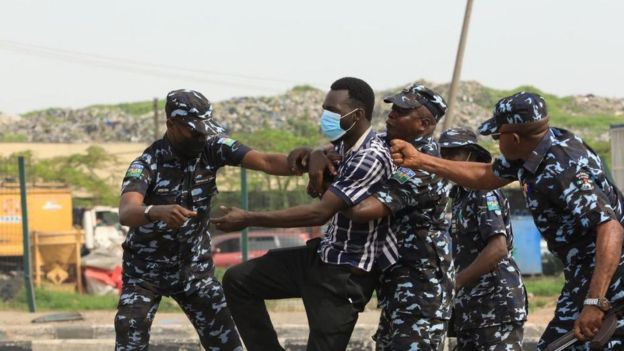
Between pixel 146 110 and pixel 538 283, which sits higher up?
pixel 538 283

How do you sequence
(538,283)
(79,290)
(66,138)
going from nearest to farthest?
(79,290) < (538,283) < (66,138)

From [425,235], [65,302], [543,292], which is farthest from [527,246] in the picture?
[425,235]

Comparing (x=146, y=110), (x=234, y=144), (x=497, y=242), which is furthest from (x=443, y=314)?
(x=146, y=110)

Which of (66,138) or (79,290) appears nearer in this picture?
(79,290)

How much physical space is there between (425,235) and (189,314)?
193 centimetres

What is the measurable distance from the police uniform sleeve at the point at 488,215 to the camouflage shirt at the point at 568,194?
1321 millimetres

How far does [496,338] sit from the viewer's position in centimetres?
694

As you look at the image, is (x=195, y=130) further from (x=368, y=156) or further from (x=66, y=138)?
(x=66, y=138)

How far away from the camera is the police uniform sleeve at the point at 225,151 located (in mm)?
6926

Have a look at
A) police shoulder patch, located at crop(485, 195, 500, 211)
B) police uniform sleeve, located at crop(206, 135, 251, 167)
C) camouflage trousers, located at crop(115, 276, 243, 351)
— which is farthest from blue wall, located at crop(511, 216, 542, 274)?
police uniform sleeve, located at crop(206, 135, 251, 167)

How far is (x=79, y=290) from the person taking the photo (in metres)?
17.3

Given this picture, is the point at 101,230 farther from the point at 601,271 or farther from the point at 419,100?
the point at 601,271

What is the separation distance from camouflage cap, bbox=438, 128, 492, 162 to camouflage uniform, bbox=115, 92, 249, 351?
54.0 inches

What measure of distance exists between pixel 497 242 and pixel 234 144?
1.83m
